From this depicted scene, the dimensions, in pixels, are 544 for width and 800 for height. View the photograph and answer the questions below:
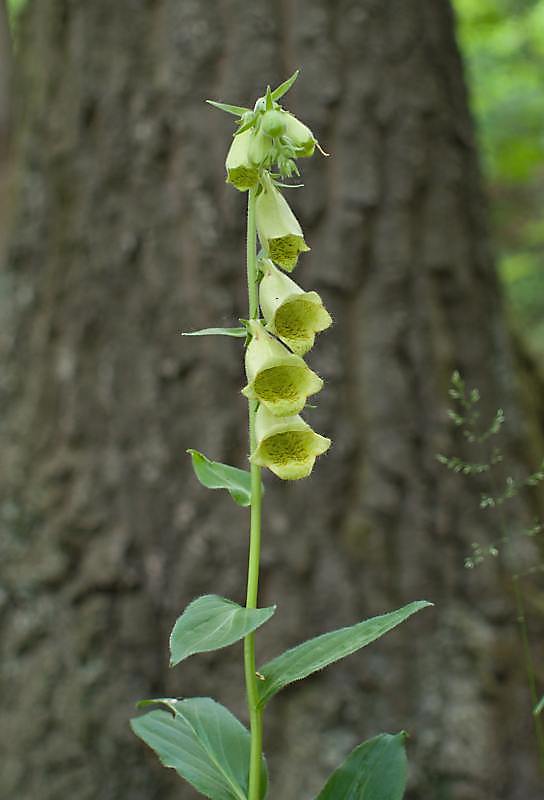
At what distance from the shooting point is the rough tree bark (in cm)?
184

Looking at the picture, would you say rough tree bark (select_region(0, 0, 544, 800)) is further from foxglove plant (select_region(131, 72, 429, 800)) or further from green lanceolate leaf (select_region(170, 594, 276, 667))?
green lanceolate leaf (select_region(170, 594, 276, 667))

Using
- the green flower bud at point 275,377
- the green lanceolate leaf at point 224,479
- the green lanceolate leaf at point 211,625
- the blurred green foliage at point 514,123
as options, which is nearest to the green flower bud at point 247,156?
the green flower bud at point 275,377

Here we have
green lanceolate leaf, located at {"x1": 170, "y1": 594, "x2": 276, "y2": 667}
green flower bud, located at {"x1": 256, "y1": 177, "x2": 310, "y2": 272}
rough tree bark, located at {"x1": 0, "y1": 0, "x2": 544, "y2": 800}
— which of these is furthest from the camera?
rough tree bark, located at {"x1": 0, "y1": 0, "x2": 544, "y2": 800}

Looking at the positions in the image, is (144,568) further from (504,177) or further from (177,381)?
(504,177)

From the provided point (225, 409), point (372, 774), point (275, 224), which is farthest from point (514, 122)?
point (372, 774)

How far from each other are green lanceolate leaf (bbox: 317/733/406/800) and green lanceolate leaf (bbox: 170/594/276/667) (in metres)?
0.27

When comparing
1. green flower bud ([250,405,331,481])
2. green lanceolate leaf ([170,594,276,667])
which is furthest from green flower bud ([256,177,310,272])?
green lanceolate leaf ([170,594,276,667])

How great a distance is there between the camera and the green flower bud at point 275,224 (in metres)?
0.88

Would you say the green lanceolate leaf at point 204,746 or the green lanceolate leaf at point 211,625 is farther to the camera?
the green lanceolate leaf at point 204,746

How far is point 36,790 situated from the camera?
182 centimetres

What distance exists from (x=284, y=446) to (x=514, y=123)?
15.0 feet

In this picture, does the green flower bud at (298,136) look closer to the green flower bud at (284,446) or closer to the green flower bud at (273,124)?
the green flower bud at (273,124)

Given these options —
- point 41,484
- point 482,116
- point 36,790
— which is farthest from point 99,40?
point 482,116

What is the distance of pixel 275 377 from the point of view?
87 centimetres
